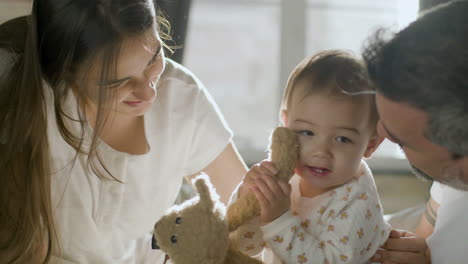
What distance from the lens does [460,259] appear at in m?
1.38

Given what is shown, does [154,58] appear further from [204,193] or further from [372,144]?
[372,144]

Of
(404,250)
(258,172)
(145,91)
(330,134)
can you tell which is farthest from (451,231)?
(145,91)

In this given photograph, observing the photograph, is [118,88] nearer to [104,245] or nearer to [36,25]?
[36,25]

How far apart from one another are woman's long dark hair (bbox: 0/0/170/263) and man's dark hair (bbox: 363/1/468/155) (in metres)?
0.59

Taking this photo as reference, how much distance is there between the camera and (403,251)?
1.40m

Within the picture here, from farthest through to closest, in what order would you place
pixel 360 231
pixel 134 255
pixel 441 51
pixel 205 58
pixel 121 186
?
pixel 205 58 < pixel 134 255 < pixel 121 186 < pixel 360 231 < pixel 441 51

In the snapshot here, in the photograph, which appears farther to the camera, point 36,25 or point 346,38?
point 346,38

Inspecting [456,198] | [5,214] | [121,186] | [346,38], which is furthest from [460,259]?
[346,38]

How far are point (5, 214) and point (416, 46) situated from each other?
106cm

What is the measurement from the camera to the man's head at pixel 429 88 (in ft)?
3.31

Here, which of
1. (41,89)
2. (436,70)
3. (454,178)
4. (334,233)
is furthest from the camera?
(41,89)

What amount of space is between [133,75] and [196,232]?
1.35ft

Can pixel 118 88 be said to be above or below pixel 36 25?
below

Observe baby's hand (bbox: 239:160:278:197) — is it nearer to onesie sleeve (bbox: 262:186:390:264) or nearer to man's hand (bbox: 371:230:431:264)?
onesie sleeve (bbox: 262:186:390:264)
